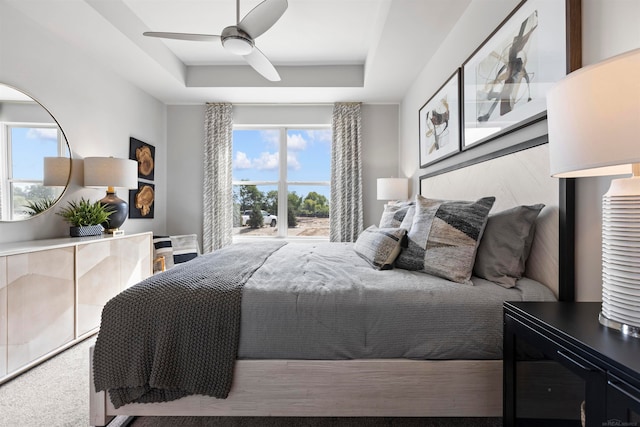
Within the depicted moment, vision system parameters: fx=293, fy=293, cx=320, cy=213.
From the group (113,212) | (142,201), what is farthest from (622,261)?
(142,201)

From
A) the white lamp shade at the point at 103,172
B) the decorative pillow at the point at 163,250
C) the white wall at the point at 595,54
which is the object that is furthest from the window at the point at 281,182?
the white wall at the point at 595,54

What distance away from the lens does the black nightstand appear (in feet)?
2.11

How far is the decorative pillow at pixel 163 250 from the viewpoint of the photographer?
11.5 feet

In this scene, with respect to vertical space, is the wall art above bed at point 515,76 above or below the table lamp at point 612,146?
above

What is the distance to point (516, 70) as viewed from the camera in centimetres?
159

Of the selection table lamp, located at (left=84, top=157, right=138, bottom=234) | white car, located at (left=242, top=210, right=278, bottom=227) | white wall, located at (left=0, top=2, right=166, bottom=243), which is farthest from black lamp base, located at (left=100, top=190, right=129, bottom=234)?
white car, located at (left=242, top=210, right=278, bottom=227)

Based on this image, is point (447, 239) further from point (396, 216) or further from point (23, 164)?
point (23, 164)

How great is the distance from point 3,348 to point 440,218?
102 inches

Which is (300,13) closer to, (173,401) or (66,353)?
(173,401)

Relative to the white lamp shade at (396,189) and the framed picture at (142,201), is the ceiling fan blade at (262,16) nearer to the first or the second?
the white lamp shade at (396,189)

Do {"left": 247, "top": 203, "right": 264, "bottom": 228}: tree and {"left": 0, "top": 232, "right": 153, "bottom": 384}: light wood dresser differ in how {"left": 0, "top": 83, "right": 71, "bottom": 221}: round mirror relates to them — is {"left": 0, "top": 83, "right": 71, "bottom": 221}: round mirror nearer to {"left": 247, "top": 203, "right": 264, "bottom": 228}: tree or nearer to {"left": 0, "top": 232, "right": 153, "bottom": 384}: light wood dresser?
{"left": 0, "top": 232, "right": 153, "bottom": 384}: light wood dresser

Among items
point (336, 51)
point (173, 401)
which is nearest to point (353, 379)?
point (173, 401)

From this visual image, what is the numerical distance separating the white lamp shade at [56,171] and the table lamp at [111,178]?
13cm

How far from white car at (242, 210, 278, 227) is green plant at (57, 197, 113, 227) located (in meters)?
1.88
